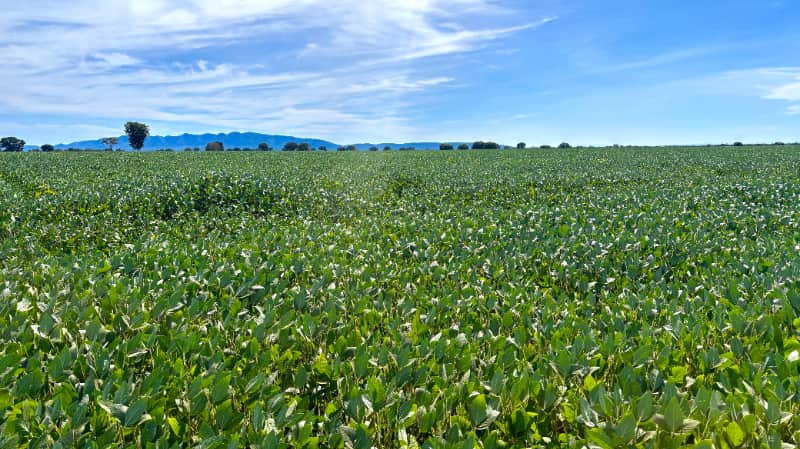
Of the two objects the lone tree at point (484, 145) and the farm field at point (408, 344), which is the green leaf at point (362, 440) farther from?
the lone tree at point (484, 145)

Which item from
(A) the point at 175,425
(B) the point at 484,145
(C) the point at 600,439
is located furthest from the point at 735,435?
(B) the point at 484,145

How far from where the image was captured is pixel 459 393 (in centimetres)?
260

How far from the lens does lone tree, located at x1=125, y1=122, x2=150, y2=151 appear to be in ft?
412

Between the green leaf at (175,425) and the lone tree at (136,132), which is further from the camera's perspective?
the lone tree at (136,132)

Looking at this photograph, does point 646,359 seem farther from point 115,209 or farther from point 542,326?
point 115,209

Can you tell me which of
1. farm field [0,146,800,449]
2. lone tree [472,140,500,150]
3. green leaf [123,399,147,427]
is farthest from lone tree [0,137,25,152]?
green leaf [123,399,147,427]

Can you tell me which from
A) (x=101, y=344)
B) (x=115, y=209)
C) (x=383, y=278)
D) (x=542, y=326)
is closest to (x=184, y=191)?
(x=115, y=209)

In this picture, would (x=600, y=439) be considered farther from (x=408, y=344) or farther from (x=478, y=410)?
(x=408, y=344)

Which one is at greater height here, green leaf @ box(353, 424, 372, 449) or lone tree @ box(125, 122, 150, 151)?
lone tree @ box(125, 122, 150, 151)

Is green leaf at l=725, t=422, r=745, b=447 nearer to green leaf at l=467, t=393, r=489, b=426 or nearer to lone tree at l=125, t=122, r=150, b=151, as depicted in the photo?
green leaf at l=467, t=393, r=489, b=426

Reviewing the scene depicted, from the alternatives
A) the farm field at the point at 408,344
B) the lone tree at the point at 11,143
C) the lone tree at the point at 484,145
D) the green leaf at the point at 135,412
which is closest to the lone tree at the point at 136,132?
the lone tree at the point at 11,143

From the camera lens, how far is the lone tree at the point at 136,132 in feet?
412

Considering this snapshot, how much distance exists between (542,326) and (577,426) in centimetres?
122

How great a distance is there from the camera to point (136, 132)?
4978 inches
